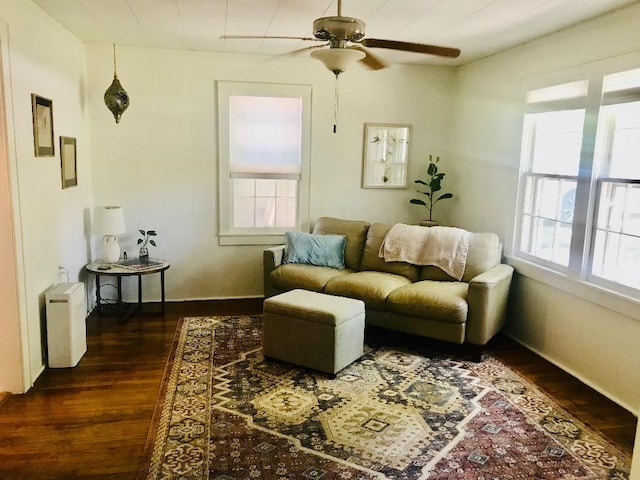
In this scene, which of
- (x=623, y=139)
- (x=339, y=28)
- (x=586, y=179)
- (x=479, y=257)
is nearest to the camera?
(x=339, y=28)

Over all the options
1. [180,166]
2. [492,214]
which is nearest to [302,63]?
[180,166]

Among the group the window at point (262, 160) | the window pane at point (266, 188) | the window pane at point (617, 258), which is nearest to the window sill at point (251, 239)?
the window at point (262, 160)

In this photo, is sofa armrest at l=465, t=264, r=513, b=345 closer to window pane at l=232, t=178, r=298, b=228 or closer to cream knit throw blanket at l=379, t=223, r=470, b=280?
cream knit throw blanket at l=379, t=223, r=470, b=280

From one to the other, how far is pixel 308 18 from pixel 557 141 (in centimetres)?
212

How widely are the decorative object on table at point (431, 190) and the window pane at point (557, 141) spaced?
1.20 metres

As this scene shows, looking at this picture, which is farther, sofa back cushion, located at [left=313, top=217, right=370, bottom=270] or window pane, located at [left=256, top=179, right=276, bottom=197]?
window pane, located at [left=256, top=179, right=276, bottom=197]

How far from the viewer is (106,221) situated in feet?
14.8

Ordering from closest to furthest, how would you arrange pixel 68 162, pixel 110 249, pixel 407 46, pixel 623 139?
1. pixel 407 46
2. pixel 623 139
3. pixel 68 162
4. pixel 110 249

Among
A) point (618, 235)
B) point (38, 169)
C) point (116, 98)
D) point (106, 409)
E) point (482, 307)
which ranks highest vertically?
point (116, 98)

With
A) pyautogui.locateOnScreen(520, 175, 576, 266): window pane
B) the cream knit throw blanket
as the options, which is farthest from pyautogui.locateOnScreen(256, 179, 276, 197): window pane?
pyautogui.locateOnScreen(520, 175, 576, 266): window pane

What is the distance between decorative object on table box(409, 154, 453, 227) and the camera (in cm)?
532

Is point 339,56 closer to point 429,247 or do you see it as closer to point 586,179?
point 586,179

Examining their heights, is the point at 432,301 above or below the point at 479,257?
below

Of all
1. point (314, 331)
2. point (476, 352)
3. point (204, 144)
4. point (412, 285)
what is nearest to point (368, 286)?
→ point (412, 285)
